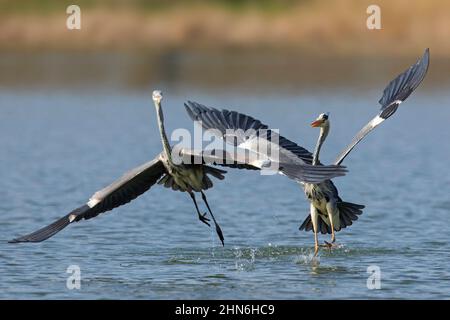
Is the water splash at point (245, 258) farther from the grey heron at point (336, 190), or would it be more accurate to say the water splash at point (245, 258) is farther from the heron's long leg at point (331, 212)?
the heron's long leg at point (331, 212)

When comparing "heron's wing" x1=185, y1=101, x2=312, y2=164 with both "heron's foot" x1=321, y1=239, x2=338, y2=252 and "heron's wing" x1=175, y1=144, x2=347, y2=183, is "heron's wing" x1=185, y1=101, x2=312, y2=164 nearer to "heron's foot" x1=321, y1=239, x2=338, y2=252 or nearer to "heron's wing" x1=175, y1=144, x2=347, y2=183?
"heron's wing" x1=175, y1=144, x2=347, y2=183

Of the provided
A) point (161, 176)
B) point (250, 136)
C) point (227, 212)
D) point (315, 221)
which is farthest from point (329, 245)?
point (227, 212)

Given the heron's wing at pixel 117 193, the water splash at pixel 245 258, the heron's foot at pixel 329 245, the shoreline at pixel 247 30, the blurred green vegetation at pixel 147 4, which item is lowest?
the water splash at pixel 245 258

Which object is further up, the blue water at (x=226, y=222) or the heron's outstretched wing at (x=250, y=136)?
the heron's outstretched wing at (x=250, y=136)

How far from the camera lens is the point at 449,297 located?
12.8 metres

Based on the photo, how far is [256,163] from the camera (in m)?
13.3

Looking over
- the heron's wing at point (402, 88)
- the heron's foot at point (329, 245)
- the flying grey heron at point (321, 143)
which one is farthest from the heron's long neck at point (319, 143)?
the heron's foot at point (329, 245)

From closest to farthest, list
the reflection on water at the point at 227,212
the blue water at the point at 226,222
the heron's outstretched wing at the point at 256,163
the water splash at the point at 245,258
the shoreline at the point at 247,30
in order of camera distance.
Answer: the heron's outstretched wing at the point at 256,163
the blue water at the point at 226,222
the reflection on water at the point at 227,212
the water splash at the point at 245,258
the shoreline at the point at 247,30

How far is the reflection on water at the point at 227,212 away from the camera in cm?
1369

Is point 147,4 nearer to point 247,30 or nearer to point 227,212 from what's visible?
point 247,30

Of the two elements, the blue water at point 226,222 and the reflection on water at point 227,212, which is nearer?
the blue water at point 226,222

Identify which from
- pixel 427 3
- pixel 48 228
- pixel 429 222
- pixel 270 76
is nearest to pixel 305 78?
pixel 270 76

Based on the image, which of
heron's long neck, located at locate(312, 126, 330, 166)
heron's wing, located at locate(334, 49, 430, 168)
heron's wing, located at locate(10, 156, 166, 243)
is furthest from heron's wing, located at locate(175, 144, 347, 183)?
heron's wing, located at locate(334, 49, 430, 168)

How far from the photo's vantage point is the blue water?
44.6 ft
